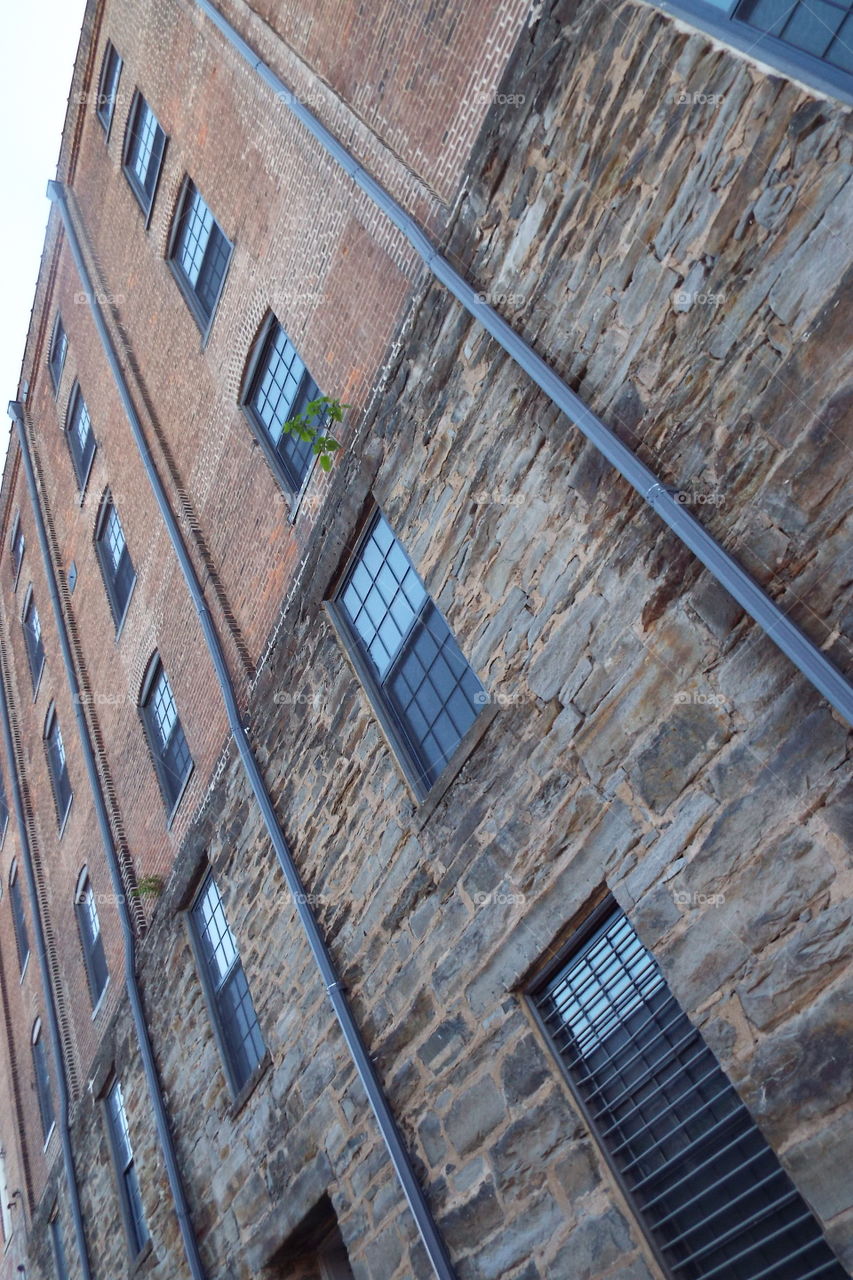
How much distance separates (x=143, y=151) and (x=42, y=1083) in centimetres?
1512

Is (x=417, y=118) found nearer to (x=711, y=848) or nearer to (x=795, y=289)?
(x=795, y=289)

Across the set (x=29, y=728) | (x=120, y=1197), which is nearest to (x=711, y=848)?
(x=120, y=1197)

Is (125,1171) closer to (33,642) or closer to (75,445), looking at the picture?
(33,642)

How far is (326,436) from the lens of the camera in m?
9.13

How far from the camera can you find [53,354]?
19406 millimetres

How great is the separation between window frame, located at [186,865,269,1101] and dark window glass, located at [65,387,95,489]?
8348mm

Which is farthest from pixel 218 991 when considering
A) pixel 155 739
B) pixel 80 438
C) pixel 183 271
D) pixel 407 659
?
pixel 80 438

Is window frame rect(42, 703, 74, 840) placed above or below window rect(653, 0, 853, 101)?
above

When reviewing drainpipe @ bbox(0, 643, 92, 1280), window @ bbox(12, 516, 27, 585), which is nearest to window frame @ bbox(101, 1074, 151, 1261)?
drainpipe @ bbox(0, 643, 92, 1280)

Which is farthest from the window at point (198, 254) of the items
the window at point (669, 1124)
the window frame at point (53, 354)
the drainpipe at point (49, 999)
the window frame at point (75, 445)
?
the drainpipe at point (49, 999)

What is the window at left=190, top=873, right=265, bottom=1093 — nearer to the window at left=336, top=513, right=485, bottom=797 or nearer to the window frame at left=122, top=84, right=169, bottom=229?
the window at left=336, top=513, right=485, bottom=797

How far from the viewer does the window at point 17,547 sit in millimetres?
21656

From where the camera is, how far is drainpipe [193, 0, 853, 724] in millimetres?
4457

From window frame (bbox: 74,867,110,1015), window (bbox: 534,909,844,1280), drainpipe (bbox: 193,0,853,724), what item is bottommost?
window (bbox: 534,909,844,1280)
